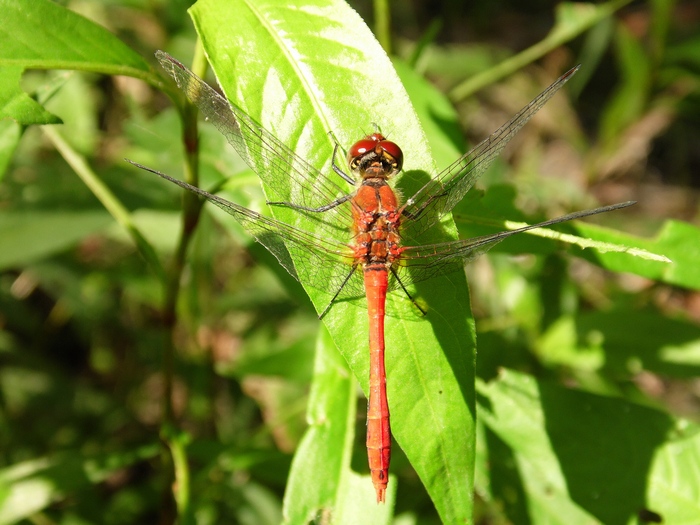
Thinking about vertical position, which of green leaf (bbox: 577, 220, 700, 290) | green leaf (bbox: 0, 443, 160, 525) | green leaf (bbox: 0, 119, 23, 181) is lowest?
green leaf (bbox: 0, 443, 160, 525)

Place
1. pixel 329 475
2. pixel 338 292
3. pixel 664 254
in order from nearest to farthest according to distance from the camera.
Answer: pixel 338 292 → pixel 329 475 → pixel 664 254

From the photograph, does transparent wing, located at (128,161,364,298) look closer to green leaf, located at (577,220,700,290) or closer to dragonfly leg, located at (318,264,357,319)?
dragonfly leg, located at (318,264,357,319)

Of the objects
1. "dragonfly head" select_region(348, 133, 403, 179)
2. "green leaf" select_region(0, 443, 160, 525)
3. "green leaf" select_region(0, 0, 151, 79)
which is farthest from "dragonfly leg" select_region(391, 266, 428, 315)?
"green leaf" select_region(0, 443, 160, 525)

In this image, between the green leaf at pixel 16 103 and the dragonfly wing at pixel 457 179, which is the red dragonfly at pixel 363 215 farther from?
the green leaf at pixel 16 103

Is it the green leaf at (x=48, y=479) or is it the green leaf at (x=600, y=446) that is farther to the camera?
the green leaf at (x=48, y=479)

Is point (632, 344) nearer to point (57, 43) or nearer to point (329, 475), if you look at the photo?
point (329, 475)

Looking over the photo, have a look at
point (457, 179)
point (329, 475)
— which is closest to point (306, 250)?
point (457, 179)

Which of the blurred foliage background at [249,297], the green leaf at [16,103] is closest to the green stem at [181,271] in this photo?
the blurred foliage background at [249,297]
